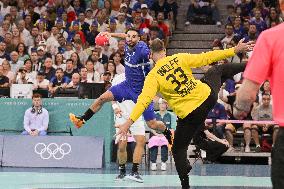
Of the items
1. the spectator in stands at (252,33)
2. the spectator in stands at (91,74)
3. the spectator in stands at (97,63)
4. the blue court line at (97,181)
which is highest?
the spectator in stands at (252,33)

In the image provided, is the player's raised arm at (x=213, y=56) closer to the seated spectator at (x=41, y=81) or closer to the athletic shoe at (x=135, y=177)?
the athletic shoe at (x=135, y=177)

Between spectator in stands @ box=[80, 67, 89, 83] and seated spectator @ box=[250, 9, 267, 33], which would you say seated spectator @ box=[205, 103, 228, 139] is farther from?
seated spectator @ box=[250, 9, 267, 33]

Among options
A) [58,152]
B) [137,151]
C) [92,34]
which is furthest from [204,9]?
[137,151]

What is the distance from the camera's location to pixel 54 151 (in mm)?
14773

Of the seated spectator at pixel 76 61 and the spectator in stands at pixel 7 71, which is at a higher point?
the seated spectator at pixel 76 61

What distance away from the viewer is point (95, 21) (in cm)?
2105

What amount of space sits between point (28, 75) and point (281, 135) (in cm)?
1439

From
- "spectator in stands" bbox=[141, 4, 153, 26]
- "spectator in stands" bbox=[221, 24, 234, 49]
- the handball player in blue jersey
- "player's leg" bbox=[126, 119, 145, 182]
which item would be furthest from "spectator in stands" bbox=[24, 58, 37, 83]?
the handball player in blue jersey

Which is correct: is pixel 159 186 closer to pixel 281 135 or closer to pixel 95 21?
pixel 281 135

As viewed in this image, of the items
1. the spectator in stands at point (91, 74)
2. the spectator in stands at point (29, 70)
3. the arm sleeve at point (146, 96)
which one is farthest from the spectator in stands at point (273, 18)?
the arm sleeve at point (146, 96)

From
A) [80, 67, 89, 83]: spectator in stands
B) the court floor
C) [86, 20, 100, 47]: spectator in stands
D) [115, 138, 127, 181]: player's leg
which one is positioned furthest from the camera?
[86, 20, 100, 47]: spectator in stands

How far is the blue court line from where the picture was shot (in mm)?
11180

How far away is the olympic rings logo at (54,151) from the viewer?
48.4ft

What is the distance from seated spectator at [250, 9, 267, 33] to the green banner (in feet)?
21.3
